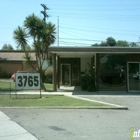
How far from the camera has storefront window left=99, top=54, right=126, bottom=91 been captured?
19031 mm

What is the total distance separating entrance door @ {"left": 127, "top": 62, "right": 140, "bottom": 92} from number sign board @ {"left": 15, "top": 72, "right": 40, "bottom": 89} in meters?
7.59

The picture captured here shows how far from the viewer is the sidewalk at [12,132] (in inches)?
262

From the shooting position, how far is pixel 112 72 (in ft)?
62.4

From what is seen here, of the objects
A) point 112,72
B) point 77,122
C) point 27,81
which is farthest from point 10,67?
point 77,122

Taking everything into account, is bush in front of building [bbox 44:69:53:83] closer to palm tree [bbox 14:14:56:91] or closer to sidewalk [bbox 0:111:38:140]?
palm tree [bbox 14:14:56:91]

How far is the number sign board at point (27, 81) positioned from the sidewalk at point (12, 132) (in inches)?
242

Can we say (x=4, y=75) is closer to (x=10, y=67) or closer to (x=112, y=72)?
(x=10, y=67)

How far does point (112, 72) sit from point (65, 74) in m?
8.29

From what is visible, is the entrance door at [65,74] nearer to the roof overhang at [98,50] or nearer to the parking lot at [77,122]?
the roof overhang at [98,50]

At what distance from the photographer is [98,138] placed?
21.6ft

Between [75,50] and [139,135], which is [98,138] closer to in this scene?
[139,135]

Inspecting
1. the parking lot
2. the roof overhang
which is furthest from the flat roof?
the parking lot

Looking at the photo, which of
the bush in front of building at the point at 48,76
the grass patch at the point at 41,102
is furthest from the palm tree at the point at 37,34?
the bush in front of building at the point at 48,76

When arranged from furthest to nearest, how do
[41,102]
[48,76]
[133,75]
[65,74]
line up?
[48,76], [65,74], [133,75], [41,102]
